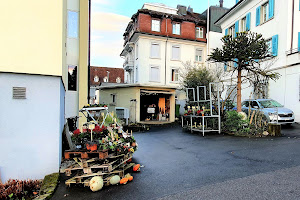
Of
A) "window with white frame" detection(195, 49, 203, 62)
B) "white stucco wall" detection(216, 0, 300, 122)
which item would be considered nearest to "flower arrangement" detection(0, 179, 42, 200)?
"white stucco wall" detection(216, 0, 300, 122)

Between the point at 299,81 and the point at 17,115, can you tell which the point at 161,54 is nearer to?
the point at 299,81

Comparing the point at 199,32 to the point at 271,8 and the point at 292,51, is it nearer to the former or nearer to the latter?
the point at 271,8

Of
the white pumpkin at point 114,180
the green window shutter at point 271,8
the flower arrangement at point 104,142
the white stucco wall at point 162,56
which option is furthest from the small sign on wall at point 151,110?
the white pumpkin at point 114,180

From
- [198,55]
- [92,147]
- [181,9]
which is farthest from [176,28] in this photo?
[92,147]

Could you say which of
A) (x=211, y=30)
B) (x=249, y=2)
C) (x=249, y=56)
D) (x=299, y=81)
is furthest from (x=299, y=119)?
(x=211, y=30)

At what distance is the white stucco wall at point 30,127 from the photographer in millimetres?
3783

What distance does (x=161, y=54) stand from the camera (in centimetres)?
2423

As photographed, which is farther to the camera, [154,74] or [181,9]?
[181,9]

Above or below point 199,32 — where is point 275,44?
below

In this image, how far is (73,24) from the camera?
10305 mm

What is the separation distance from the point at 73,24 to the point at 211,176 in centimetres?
975

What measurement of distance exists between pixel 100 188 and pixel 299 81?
14.9 metres

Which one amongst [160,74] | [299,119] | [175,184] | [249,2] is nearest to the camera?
[175,184]

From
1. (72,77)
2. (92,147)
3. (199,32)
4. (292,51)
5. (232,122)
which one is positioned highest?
(199,32)
